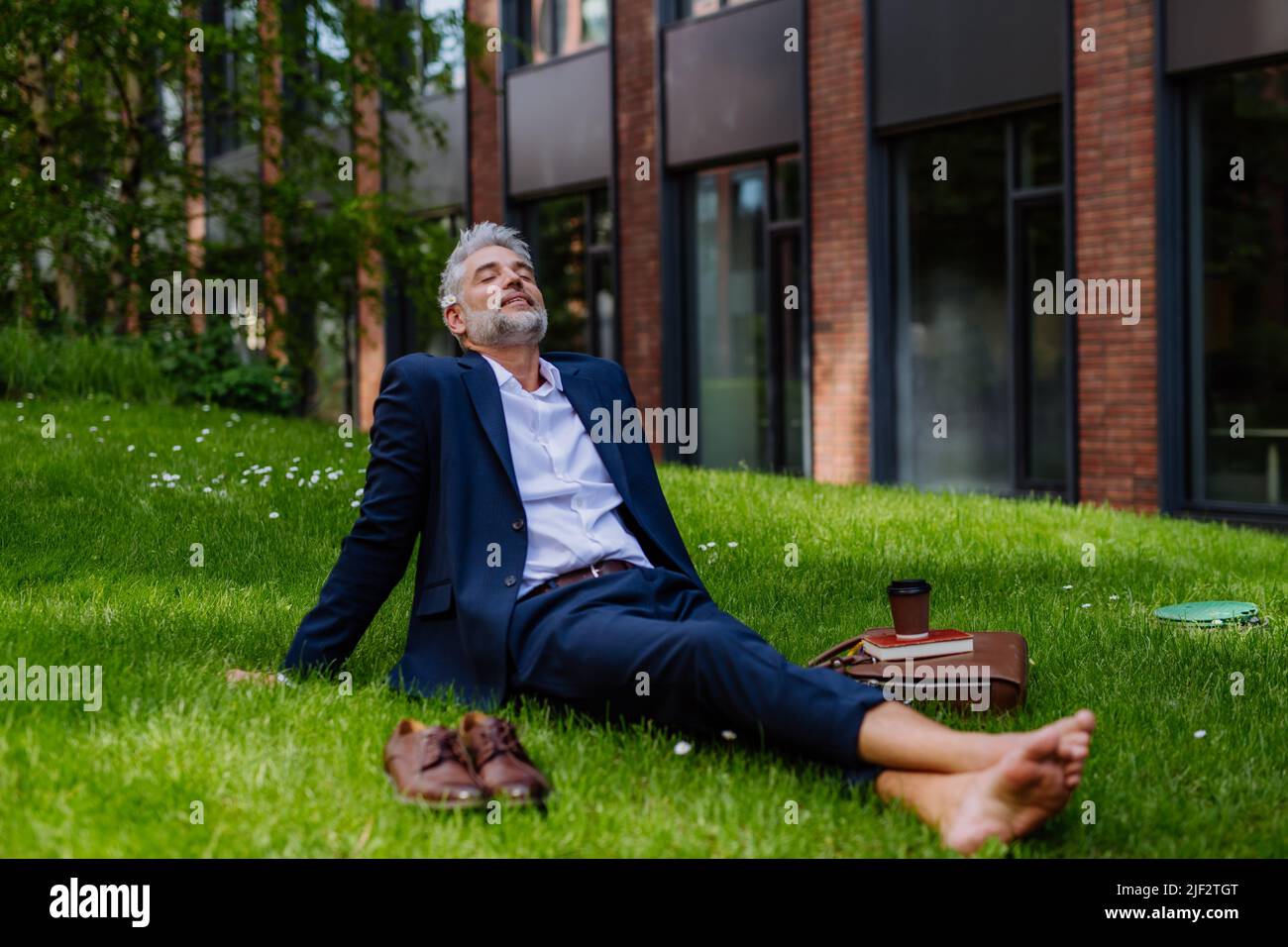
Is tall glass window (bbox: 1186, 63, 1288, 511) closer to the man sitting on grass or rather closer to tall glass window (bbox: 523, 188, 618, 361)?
tall glass window (bbox: 523, 188, 618, 361)

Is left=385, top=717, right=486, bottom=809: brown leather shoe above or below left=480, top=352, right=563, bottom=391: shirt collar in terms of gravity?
below

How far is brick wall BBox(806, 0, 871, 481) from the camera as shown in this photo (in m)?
14.1

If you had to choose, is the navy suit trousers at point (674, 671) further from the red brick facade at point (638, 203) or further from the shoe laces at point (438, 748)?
the red brick facade at point (638, 203)

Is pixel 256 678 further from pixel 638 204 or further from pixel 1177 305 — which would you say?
pixel 638 204

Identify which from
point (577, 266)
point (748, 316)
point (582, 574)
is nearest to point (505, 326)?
point (582, 574)

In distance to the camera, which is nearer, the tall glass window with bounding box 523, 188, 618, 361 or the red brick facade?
the red brick facade

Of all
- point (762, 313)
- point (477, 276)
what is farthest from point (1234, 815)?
point (762, 313)

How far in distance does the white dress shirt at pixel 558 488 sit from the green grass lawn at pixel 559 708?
490 millimetres

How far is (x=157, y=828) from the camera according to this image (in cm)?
356

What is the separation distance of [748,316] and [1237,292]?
545cm

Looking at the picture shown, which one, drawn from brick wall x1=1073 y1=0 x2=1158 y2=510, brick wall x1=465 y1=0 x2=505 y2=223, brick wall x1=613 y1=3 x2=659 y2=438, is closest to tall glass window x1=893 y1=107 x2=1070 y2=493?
brick wall x1=1073 y1=0 x2=1158 y2=510

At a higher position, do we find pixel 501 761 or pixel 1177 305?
pixel 1177 305

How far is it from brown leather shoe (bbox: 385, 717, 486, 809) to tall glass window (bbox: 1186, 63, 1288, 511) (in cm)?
901

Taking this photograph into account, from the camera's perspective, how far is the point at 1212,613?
22.1 feet
